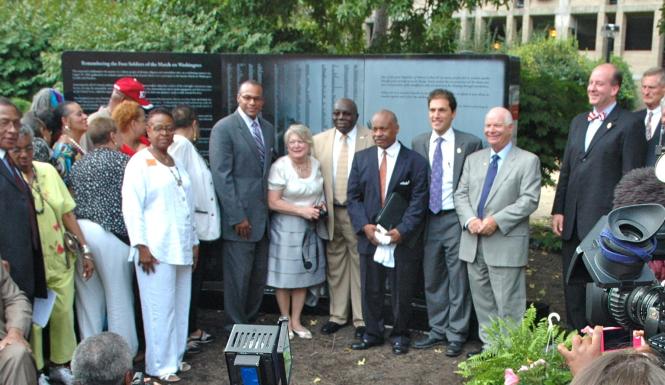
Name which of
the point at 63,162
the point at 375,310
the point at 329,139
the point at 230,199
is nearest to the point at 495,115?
the point at 329,139

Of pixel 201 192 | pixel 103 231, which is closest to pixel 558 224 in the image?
pixel 201 192

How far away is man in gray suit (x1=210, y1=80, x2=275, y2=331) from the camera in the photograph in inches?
240

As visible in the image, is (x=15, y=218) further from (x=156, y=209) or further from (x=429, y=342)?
(x=429, y=342)

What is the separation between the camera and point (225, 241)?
6289mm

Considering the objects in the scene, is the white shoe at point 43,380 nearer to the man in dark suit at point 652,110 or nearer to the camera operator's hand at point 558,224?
the camera operator's hand at point 558,224

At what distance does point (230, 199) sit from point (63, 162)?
1355mm

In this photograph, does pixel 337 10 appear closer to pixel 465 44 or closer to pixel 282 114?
pixel 282 114

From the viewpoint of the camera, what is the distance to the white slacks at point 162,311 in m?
5.32

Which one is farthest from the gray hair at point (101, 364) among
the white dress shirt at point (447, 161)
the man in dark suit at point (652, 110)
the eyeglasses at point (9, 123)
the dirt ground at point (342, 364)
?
the man in dark suit at point (652, 110)

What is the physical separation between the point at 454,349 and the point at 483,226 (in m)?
1.11

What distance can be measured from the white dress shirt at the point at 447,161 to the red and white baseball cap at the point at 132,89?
2673 mm

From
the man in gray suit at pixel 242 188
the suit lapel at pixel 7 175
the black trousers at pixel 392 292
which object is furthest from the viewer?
the man in gray suit at pixel 242 188

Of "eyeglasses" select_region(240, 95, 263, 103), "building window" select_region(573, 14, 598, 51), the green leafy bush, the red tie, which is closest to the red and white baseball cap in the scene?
"eyeglasses" select_region(240, 95, 263, 103)

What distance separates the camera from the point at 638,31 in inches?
1497
